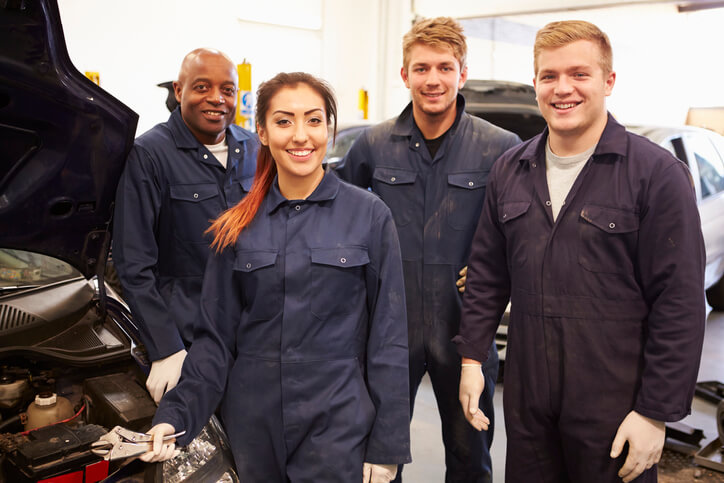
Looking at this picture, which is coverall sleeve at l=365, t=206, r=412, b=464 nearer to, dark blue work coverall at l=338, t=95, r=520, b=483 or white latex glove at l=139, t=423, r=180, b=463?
white latex glove at l=139, t=423, r=180, b=463

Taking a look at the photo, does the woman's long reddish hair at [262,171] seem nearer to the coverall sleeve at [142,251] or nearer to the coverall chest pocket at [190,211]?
the coverall sleeve at [142,251]

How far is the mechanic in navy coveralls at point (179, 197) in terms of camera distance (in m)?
1.74

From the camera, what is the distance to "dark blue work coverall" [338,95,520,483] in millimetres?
1944

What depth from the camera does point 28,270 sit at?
2.06 m

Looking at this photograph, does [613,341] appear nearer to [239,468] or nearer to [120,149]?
[239,468]

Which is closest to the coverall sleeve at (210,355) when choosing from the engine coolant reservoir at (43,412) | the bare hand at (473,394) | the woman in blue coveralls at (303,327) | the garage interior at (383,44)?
the woman in blue coveralls at (303,327)

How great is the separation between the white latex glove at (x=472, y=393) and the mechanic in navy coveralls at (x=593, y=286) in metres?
0.08

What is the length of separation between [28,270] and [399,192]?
1.30 metres

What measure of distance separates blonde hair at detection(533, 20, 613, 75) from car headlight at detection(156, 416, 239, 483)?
4.13ft

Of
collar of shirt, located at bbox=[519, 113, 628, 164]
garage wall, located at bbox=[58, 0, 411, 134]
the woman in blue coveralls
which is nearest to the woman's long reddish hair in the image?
the woman in blue coveralls

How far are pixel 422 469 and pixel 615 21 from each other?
4886mm

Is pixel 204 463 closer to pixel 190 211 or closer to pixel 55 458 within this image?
pixel 55 458

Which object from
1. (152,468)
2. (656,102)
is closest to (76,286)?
(152,468)

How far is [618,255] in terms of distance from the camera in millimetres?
1444
